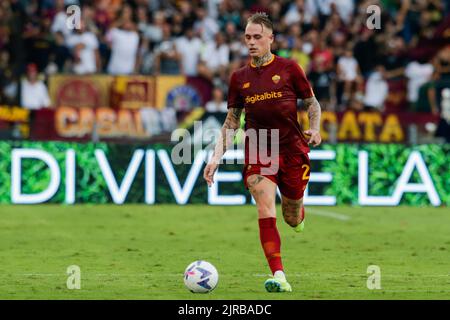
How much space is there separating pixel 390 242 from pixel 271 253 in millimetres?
5472

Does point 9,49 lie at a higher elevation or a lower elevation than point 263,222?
higher

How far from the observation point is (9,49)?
81.6 ft

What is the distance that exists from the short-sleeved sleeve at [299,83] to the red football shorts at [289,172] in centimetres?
61

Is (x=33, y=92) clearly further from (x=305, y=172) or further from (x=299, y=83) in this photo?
(x=299, y=83)

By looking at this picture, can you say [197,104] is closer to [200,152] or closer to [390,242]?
[200,152]

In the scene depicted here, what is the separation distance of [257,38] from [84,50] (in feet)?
45.0

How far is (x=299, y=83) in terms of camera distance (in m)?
11.7

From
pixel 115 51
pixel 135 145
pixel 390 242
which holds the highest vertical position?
pixel 115 51

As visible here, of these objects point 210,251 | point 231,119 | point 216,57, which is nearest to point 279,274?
point 231,119

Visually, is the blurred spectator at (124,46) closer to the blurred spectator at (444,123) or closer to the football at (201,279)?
the blurred spectator at (444,123)

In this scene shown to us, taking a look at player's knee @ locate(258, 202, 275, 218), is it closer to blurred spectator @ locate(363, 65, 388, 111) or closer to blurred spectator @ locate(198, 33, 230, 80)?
blurred spectator @ locate(198, 33, 230, 80)
